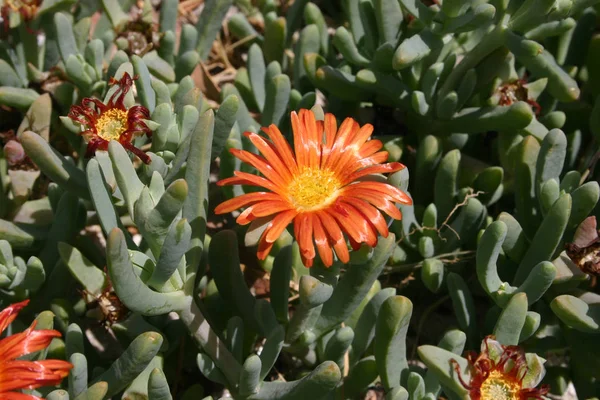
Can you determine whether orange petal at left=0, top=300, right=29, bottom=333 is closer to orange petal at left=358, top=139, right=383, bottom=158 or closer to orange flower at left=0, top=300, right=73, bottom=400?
orange flower at left=0, top=300, right=73, bottom=400

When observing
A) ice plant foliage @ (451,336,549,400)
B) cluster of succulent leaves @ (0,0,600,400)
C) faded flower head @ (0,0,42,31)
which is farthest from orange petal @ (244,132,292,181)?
faded flower head @ (0,0,42,31)

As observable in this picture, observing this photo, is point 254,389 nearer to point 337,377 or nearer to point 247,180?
point 337,377

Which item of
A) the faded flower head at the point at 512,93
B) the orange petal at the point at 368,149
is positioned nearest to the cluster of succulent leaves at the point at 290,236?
the faded flower head at the point at 512,93

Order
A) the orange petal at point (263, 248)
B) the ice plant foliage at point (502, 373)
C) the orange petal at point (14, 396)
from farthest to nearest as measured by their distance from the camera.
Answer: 1. the ice plant foliage at point (502, 373)
2. the orange petal at point (263, 248)
3. the orange petal at point (14, 396)

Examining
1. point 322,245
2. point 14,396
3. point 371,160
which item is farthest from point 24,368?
point 371,160

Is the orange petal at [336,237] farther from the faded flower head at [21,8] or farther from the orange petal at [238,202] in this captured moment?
the faded flower head at [21,8]
